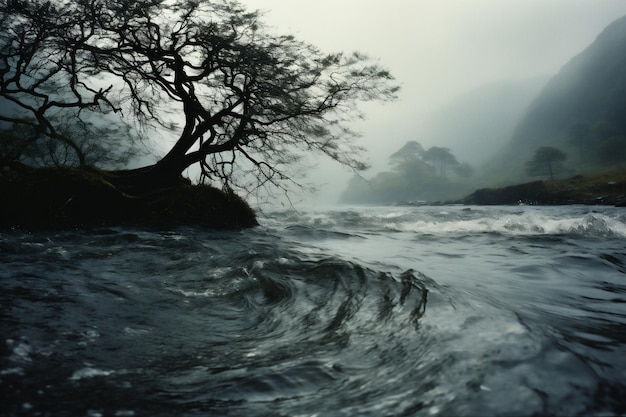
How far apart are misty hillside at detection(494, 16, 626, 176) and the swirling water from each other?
95551 mm

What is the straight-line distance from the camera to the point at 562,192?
44.2 m

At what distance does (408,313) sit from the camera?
2861 millimetres

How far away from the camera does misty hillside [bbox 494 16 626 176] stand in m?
86.2

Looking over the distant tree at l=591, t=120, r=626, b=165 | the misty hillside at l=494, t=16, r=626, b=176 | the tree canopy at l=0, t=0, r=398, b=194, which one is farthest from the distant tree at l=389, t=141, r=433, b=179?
the tree canopy at l=0, t=0, r=398, b=194

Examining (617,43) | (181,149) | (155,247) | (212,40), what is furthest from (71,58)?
(617,43)

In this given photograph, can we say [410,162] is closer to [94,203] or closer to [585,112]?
[585,112]

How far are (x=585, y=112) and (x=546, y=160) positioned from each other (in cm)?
4912

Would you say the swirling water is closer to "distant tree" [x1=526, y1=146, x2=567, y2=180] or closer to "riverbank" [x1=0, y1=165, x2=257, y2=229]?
"riverbank" [x1=0, y1=165, x2=257, y2=229]

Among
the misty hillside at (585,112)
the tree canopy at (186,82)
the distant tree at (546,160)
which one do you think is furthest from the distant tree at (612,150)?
the tree canopy at (186,82)

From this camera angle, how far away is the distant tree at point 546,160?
72.2 meters

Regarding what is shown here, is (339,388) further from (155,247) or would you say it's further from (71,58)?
(71,58)

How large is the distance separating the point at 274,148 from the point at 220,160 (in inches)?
75.2

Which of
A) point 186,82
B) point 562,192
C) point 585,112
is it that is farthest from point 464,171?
point 186,82

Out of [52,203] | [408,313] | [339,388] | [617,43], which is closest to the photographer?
[339,388]
